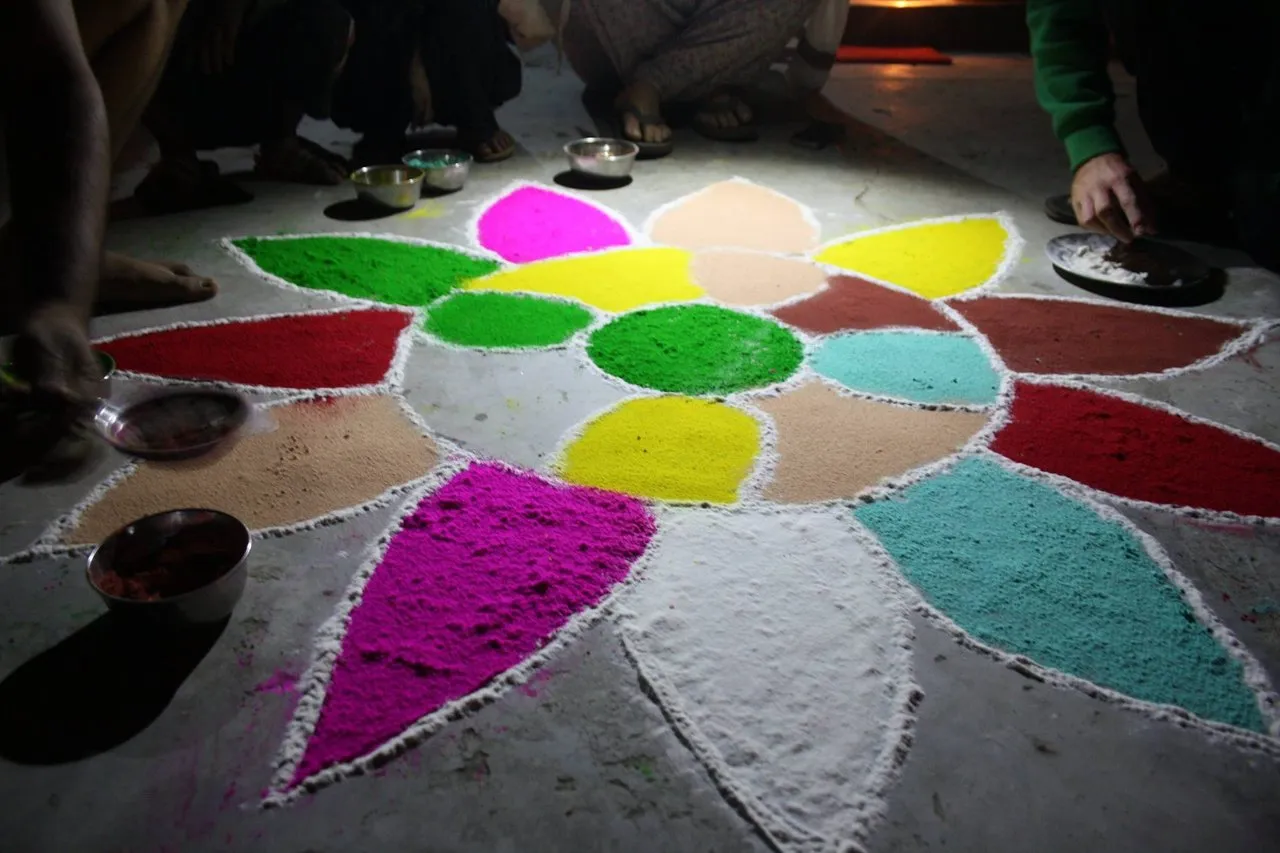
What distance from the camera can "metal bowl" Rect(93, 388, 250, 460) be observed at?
1.58 metres

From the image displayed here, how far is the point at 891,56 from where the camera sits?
5.43 meters

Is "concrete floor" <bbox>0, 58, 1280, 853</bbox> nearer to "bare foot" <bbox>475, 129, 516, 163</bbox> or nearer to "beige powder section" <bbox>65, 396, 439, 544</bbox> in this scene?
"beige powder section" <bbox>65, 396, 439, 544</bbox>

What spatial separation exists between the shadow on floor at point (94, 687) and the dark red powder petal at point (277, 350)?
2.62 ft

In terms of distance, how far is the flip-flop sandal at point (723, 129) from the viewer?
3.79 m

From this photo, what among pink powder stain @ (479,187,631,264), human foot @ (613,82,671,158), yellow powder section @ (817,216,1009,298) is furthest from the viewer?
human foot @ (613,82,671,158)

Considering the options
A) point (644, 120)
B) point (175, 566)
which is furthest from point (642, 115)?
point (175, 566)

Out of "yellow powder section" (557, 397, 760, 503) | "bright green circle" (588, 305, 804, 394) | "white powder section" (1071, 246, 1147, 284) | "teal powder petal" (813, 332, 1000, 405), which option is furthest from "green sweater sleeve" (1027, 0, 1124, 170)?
"yellow powder section" (557, 397, 760, 503)

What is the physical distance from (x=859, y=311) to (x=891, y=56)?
3862 millimetres

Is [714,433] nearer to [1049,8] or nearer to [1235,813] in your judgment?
[1235,813]

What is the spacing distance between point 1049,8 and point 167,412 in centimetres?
259

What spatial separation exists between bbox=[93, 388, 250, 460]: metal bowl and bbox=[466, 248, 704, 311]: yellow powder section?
87cm

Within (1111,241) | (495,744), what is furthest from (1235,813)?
(1111,241)

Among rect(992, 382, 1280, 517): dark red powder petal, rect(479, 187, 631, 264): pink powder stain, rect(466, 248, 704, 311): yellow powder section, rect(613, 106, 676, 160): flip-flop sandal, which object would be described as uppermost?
rect(613, 106, 676, 160): flip-flop sandal

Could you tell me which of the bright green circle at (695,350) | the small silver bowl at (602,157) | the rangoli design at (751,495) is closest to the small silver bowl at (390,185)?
the rangoli design at (751,495)
